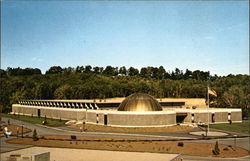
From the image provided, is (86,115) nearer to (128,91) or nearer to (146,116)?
(146,116)

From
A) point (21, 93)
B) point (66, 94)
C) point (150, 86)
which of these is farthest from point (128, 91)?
point (21, 93)

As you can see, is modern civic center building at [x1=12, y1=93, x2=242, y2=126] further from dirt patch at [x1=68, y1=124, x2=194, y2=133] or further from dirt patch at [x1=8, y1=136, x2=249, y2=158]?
dirt patch at [x1=8, y1=136, x2=249, y2=158]

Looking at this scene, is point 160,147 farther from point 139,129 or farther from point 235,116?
point 235,116

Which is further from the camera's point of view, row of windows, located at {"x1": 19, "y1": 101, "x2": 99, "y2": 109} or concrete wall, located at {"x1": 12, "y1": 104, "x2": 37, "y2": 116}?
concrete wall, located at {"x1": 12, "y1": 104, "x2": 37, "y2": 116}

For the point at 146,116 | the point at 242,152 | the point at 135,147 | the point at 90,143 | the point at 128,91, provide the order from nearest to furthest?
the point at 242,152, the point at 135,147, the point at 90,143, the point at 146,116, the point at 128,91

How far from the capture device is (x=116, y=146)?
2136 inches

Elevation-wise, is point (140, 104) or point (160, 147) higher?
point (140, 104)

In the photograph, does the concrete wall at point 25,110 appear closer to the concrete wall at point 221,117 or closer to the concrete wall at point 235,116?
the concrete wall at point 221,117

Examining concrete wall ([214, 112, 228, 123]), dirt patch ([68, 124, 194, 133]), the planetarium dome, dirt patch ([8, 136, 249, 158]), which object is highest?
the planetarium dome

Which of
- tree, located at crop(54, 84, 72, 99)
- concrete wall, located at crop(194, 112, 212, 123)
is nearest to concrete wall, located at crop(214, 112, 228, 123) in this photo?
concrete wall, located at crop(194, 112, 212, 123)

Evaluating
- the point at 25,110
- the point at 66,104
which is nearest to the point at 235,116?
the point at 66,104

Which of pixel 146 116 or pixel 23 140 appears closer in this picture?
pixel 23 140

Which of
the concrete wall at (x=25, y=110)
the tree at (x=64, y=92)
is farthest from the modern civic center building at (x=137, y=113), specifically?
the tree at (x=64, y=92)

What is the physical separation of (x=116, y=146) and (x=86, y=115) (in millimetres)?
39701
